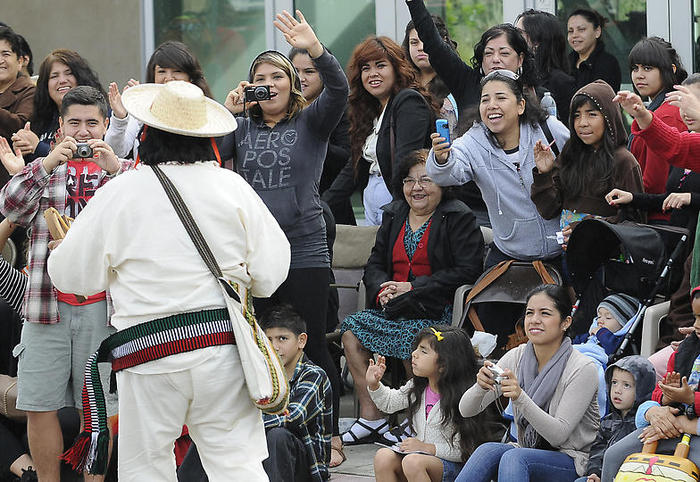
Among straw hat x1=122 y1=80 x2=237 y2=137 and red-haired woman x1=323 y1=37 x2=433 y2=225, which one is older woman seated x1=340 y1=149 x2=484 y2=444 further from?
straw hat x1=122 y1=80 x2=237 y2=137

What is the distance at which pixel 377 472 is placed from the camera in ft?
19.1

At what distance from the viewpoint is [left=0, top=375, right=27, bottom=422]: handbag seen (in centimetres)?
668

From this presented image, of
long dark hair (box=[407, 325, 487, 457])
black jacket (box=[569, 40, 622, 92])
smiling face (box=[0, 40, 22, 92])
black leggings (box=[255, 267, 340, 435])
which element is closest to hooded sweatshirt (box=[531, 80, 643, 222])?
long dark hair (box=[407, 325, 487, 457])

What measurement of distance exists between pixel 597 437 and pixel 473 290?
1450mm

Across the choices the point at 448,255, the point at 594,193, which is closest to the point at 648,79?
the point at 594,193

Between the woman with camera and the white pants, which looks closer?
the white pants

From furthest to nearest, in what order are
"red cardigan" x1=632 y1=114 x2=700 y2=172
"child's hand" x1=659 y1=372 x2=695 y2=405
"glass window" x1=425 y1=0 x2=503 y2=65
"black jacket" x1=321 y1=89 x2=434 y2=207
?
"glass window" x1=425 y1=0 x2=503 y2=65, "black jacket" x1=321 y1=89 x2=434 y2=207, "red cardigan" x1=632 y1=114 x2=700 y2=172, "child's hand" x1=659 y1=372 x2=695 y2=405

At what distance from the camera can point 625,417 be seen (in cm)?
534

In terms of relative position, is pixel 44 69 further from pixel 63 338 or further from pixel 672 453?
pixel 672 453

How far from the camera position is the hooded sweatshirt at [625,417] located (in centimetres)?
529

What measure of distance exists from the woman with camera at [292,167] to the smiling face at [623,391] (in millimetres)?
1742

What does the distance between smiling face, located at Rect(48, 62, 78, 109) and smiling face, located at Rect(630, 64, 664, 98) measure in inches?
129

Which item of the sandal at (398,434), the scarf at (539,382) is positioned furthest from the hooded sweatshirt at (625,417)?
the sandal at (398,434)

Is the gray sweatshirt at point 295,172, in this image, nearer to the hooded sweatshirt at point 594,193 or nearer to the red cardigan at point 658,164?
the hooded sweatshirt at point 594,193
